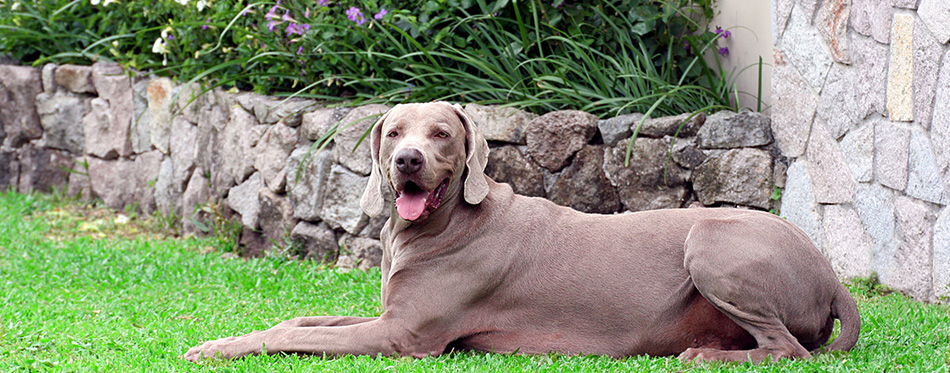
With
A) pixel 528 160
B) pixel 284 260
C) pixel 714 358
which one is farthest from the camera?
pixel 284 260

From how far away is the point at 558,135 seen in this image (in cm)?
609

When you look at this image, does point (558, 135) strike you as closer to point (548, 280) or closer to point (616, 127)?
point (616, 127)

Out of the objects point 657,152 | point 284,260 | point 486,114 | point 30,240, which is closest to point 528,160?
point 486,114

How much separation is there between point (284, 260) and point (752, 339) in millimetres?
3917

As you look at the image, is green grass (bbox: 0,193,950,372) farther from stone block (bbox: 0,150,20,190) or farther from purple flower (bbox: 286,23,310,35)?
purple flower (bbox: 286,23,310,35)

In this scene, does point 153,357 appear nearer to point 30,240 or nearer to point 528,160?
point 528,160

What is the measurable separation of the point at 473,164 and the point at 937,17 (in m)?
2.44

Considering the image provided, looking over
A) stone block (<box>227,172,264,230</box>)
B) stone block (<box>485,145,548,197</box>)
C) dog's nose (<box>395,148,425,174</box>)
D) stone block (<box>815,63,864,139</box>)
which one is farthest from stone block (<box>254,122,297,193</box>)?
stone block (<box>815,63,864,139</box>)

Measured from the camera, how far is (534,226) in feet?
13.2

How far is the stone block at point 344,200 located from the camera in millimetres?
6424

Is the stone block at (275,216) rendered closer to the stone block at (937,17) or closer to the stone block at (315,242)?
the stone block at (315,242)

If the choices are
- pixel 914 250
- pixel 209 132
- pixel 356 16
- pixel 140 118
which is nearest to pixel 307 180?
pixel 356 16

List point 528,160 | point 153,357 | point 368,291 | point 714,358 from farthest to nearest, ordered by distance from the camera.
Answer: point 528,160 → point 368,291 → point 153,357 → point 714,358

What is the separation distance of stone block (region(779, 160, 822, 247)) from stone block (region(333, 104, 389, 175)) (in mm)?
2723
